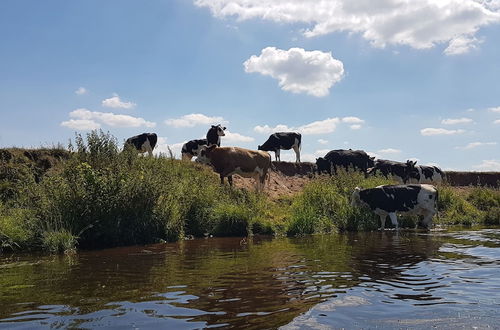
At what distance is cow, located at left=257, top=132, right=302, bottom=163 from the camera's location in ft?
110

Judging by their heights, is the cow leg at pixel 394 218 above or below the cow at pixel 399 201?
below

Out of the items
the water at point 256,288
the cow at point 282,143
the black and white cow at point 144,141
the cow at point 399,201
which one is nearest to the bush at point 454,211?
the cow at point 399,201

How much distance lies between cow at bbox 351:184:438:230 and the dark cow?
464 inches

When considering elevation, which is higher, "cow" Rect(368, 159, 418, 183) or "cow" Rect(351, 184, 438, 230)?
"cow" Rect(368, 159, 418, 183)

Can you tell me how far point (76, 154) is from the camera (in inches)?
598

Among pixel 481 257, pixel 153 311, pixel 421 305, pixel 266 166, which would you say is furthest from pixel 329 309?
pixel 266 166

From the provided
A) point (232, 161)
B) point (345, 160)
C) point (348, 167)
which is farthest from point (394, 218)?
point (345, 160)

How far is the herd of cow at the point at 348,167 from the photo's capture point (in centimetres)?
1733

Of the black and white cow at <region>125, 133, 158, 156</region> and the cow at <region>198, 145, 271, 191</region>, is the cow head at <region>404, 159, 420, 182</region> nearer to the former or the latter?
the cow at <region>198, 145, 271, 191</region>

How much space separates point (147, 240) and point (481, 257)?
8296 millimetres

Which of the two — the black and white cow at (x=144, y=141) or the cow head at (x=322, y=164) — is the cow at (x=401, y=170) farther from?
the black and white cow at (x=144, y=141)

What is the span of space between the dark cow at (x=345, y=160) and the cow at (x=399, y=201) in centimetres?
1179

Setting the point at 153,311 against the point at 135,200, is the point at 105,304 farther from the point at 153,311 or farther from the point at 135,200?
the point at 135,200

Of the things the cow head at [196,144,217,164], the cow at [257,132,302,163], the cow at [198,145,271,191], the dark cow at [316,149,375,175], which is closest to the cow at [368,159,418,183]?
the dark cow at [316,149,375,175]
